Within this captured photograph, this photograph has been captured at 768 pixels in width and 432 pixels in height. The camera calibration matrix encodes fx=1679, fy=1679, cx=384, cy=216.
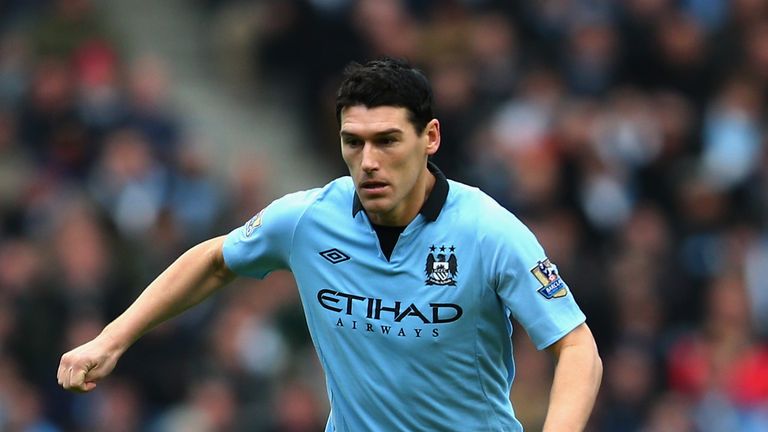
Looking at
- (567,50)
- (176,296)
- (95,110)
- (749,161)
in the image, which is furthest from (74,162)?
(176,296)

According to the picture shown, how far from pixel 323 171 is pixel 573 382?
35.3 feet

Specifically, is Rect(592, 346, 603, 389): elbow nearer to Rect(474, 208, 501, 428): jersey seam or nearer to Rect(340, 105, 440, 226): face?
Rect(474, 208, 501, 428): jersey seam

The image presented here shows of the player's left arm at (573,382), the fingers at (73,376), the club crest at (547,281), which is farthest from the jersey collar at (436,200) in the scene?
the fingers at (73,376)

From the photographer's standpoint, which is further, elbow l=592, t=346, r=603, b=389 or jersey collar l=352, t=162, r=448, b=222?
jersey collar l=352, t=162, r=448, b=222

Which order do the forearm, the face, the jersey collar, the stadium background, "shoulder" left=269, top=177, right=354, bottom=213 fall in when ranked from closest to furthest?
1. the face
2. the jersey collar
3. the forearm
4. "shoulder" left=269, top=177, right=354, bottom=213
5. the stadium background

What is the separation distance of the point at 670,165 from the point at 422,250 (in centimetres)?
884

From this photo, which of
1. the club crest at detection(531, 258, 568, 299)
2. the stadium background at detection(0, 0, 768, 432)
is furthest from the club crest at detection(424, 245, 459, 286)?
the stadium background at detection(0, 0, 768, 432)

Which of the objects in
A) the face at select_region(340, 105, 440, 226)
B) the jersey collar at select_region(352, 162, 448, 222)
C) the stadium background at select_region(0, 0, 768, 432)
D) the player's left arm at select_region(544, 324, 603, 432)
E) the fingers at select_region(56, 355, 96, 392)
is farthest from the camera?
the stadium background at select_region(0, 0, 768, 432)

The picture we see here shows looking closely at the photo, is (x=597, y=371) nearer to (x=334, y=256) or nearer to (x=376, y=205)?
(x=376, y=205)

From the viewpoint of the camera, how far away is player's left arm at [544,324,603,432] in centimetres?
584

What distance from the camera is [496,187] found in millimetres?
14297

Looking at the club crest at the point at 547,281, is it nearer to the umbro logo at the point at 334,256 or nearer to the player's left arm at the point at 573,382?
the player's left arm at the point at 573,382

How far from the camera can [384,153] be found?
6.27m

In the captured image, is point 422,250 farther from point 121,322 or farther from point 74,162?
point 74,162
